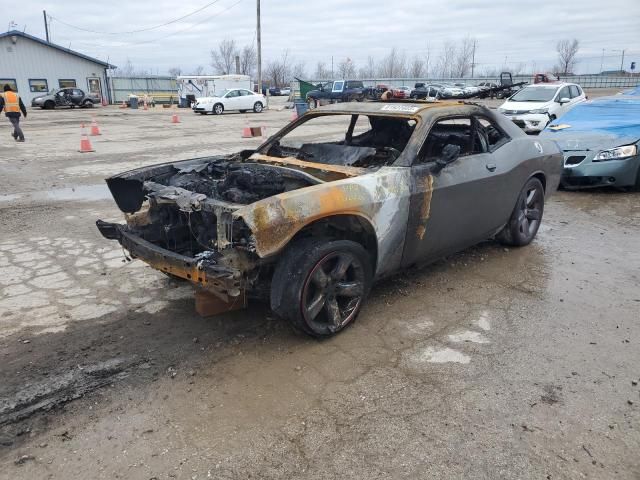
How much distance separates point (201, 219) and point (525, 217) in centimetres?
357

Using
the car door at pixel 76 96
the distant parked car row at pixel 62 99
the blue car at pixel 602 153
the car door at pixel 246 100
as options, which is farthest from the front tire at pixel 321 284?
the car door at pixel 76 96

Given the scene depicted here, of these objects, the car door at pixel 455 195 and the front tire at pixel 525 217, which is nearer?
the car door at pixel 455 195

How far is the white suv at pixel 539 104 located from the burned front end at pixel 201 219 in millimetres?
12410

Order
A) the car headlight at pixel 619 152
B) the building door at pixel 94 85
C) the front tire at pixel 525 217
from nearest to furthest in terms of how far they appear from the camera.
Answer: the front tire at pixel 525 217 < the car headlight at pixel 619 152 < the building door at pixel 94 85

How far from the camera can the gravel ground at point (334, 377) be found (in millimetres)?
2477

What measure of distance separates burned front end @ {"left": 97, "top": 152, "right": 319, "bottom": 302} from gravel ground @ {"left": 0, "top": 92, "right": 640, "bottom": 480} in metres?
0.56

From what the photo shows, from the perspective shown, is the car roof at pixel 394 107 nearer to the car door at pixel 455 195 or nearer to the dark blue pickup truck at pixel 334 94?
the car door at pixel 455 195

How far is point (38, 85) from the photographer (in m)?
38.3

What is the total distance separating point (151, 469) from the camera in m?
2.39

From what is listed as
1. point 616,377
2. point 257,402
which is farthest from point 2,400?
point 616,377

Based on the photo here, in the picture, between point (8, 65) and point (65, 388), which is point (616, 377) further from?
point (8, 65)

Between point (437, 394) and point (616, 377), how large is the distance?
1.18 meters

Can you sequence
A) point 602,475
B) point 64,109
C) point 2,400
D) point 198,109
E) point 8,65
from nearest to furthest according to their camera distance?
point 602,475
point 2,400
point 198,109
point 64,109
point 8,65

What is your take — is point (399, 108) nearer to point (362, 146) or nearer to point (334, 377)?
point (362, 146)
